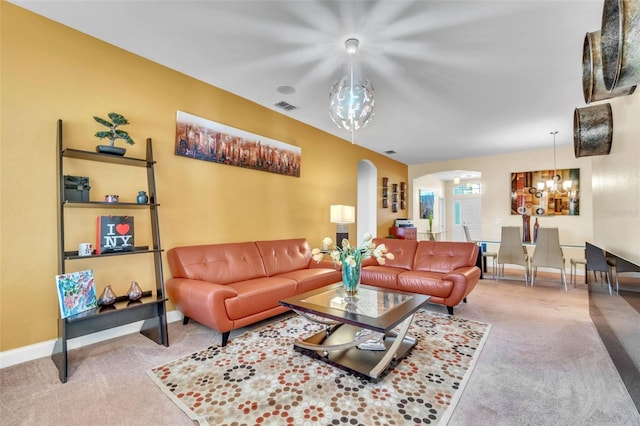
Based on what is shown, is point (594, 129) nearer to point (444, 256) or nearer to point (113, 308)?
point (444, 256)

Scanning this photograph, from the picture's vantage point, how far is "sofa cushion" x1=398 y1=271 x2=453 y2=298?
3299 millimetres

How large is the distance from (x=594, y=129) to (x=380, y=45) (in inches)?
74.2

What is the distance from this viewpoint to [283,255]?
3.92 meters

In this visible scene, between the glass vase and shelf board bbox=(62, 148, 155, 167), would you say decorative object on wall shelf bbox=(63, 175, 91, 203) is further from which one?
the glass vase

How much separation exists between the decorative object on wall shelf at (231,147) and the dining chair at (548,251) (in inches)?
172

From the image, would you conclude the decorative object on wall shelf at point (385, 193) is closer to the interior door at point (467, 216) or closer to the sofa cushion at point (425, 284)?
the sofa cushion at point (425, 284)

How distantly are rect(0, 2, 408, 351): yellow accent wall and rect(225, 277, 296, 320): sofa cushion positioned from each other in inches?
38.8

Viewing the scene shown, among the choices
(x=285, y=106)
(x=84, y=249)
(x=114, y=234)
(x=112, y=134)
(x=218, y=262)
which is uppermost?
(x=285, y=106)

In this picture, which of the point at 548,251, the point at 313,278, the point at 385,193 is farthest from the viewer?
the point at 385,193

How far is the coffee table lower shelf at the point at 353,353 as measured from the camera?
6.56ft

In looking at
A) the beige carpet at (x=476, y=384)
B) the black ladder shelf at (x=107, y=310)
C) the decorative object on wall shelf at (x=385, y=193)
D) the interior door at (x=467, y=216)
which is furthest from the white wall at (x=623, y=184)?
the interior door at (x=467, y=216)

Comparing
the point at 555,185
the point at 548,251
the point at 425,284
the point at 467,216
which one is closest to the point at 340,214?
the point at 425,284

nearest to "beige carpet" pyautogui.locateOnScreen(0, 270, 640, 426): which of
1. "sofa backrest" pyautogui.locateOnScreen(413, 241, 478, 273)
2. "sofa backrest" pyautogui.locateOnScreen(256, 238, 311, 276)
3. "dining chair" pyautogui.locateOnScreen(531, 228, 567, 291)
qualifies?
"sofa backrest" pyautogui.locateOnScreen(413, 241, 478, 273)

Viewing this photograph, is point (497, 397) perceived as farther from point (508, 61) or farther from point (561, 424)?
point (508, 61)
